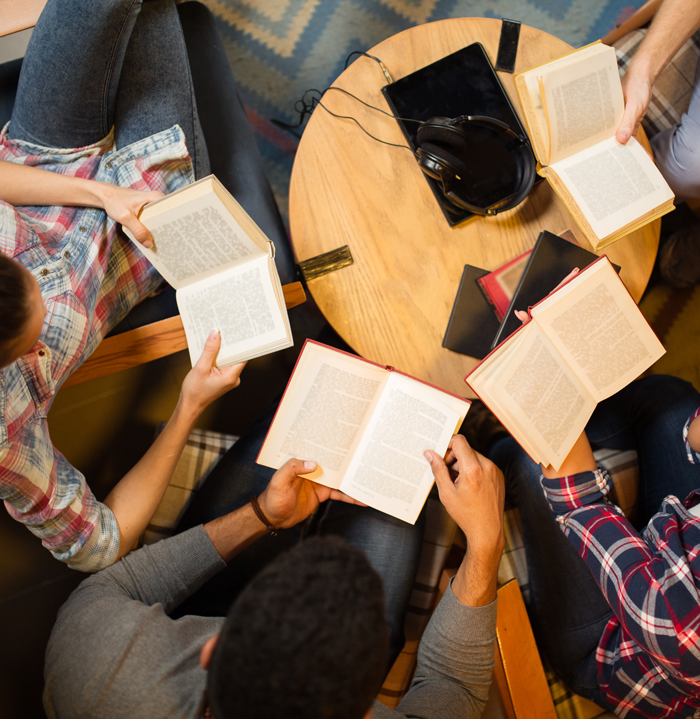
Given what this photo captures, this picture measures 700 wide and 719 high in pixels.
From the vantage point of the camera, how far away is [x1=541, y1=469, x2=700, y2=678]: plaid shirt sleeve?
33.7 inches

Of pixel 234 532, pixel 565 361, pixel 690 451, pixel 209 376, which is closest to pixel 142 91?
pixel 209 376

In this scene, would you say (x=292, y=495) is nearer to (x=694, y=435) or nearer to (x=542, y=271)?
(x=542, y=271)

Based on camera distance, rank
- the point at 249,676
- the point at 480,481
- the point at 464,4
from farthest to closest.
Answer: the point at 464,4 < the point at 480,481 < the point at 249,676

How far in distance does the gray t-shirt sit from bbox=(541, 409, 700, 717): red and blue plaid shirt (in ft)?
0.89

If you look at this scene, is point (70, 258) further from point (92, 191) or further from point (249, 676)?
point (249, 676)

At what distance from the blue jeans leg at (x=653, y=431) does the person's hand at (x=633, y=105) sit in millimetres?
656

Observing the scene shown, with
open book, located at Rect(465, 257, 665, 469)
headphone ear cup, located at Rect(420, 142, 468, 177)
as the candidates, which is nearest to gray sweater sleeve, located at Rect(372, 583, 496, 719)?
open book, located at Rect(465, 257, 665, 469)

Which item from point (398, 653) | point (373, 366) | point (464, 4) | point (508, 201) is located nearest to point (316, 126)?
point (508, 201)

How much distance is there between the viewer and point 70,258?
3.49ft

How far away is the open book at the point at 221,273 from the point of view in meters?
0.96

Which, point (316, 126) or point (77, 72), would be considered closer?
point (77, 72)

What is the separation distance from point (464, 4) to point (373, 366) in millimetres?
1587

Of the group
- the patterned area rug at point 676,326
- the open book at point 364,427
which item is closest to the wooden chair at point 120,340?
the open book at point 364,427

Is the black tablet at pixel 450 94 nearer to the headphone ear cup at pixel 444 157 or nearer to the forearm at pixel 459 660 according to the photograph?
the headphone ear cup at pixel 444 157
